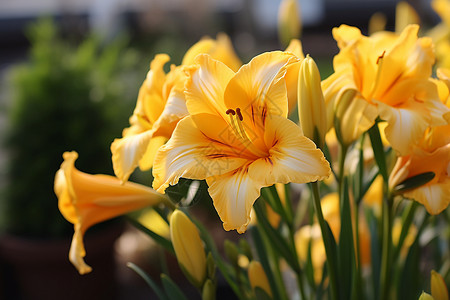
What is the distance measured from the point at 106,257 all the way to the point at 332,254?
135 centimetres

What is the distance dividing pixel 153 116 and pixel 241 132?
17cm

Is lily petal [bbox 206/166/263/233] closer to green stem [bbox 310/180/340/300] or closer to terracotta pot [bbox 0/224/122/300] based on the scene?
green stem [bbox 310/180/340/300]

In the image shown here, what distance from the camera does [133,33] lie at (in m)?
5.48

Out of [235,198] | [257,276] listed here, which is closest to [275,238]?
[257,276]

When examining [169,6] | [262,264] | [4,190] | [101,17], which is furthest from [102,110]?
[169,6]

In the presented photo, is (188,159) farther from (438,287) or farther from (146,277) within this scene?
(438,287)

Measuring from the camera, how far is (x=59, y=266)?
179cm

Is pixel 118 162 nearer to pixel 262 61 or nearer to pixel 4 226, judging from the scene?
pixel 262 61

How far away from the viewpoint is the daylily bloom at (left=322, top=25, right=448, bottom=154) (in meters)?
0.62

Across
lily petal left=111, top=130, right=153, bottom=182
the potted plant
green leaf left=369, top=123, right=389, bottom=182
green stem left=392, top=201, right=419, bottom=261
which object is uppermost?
lily petal left=111, top=130, right=153, bottom=182

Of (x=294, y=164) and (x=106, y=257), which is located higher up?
(x=294, y=164)

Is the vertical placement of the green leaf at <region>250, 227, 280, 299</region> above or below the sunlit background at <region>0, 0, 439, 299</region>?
above

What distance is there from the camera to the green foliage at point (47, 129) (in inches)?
69.0

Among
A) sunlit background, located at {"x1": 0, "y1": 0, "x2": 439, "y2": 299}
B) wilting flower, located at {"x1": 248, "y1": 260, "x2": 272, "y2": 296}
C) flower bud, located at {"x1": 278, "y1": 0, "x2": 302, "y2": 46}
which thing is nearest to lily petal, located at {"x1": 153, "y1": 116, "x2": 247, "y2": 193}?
wilting flower, located at {"x1": 248, "y1": 260, "x2": 272, "y2": 296}
